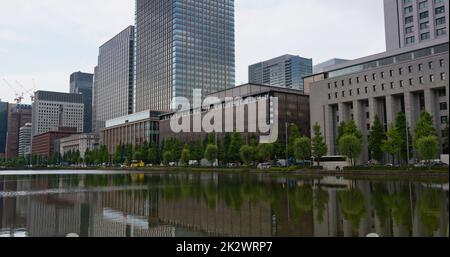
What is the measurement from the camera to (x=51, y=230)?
1343 centimetres

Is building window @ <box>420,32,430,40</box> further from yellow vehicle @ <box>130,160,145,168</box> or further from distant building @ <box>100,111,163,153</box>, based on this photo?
distant building @ <box>100,111,163,153</box>

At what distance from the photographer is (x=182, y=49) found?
17325cm

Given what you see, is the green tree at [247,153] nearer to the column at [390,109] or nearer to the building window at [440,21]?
the column at [390,109]

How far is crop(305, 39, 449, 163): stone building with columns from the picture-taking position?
67.4 meters

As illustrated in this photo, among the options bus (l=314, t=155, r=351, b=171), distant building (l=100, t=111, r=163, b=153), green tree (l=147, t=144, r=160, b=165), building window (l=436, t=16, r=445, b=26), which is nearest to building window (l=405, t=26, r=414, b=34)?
building window (l=436, t=16, r=445, b=26)

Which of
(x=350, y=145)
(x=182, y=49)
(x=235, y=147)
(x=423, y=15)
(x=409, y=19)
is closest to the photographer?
(x=350, y=145)

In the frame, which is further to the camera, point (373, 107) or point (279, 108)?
point (279, 108)

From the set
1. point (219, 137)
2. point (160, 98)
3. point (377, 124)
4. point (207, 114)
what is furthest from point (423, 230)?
point (160, 98)

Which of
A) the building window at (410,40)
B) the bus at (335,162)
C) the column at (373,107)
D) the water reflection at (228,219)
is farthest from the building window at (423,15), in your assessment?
the water reflection at (228,219)

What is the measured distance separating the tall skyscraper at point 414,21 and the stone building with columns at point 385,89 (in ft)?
59.2

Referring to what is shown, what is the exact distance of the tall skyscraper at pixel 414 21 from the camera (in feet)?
284

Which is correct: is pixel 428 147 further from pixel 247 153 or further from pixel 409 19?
pixel 409 19

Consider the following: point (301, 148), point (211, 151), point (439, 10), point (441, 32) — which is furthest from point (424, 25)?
point (211, 151)

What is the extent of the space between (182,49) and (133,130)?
43900 mm
